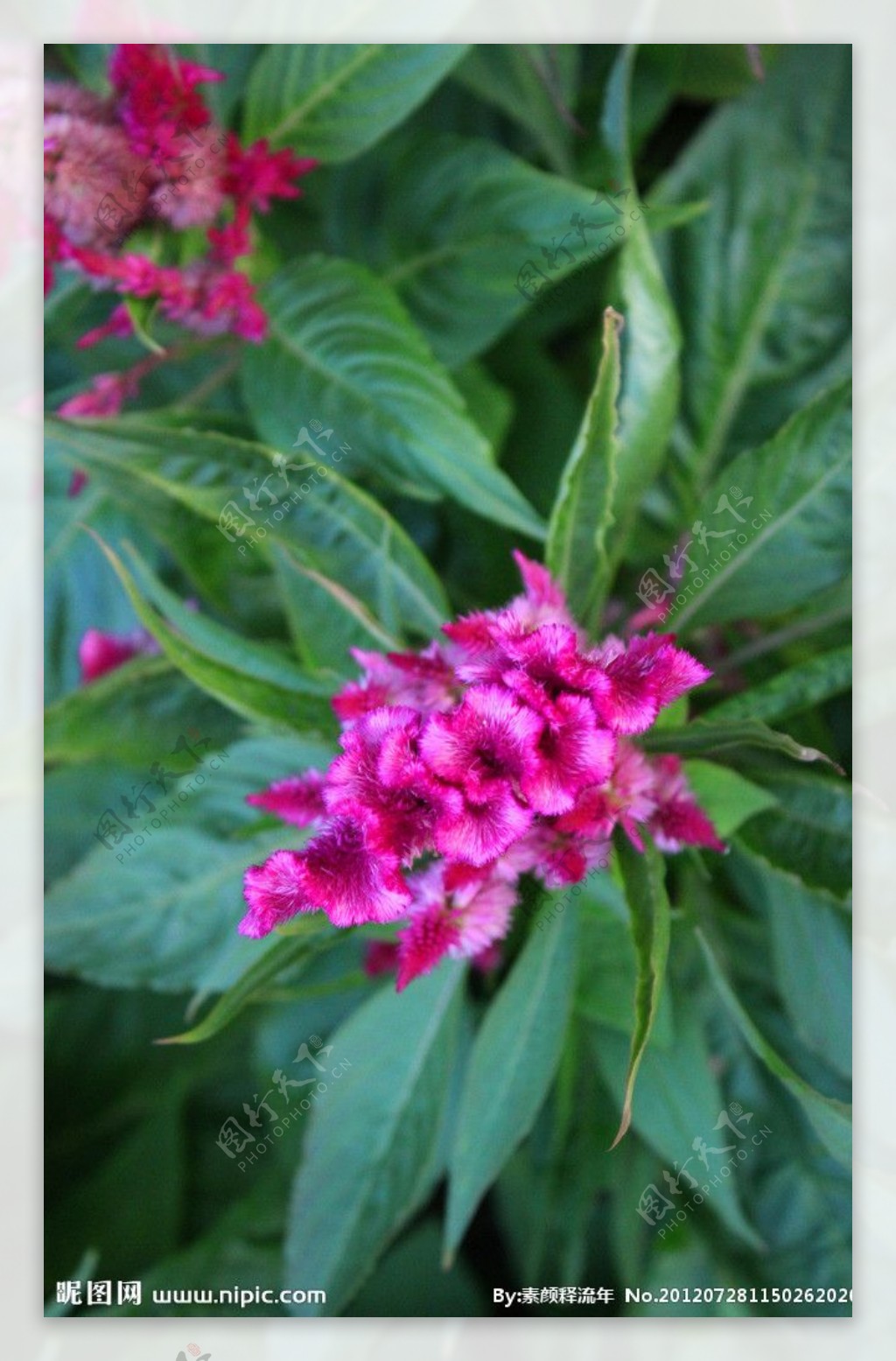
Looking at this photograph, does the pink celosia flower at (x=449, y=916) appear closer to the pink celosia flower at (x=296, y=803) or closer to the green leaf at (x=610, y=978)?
the pink celosia flower at (x=296, y=803)

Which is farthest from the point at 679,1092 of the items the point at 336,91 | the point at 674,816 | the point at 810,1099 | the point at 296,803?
the point at 336,91

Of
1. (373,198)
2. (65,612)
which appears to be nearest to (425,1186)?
(65,612)

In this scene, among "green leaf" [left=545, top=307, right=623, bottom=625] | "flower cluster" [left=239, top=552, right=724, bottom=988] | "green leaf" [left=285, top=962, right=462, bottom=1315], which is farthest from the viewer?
"green leaf" [left=285, top=962, right=462, bottom=1315]

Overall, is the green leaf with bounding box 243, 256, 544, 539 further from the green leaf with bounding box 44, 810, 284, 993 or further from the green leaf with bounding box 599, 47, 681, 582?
the green leaf with bounding box 44, 810, 284, 993

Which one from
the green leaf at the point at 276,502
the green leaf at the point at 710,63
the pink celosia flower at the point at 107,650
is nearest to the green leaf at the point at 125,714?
the pink celosia flower at the point at 107,650

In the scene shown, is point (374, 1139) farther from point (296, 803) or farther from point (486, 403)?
point (486, 403)

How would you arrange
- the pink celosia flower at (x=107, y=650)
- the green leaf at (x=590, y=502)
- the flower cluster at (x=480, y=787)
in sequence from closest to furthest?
the flower cluster at (x=480, y=787)
the green leaf at (x=590, y=502)
the pink celosia flower at (x=107, y=650)

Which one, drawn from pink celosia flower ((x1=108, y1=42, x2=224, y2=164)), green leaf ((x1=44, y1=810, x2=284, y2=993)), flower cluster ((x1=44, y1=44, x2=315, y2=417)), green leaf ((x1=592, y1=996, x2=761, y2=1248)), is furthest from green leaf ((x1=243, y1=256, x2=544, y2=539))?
green leaf ((x1=592, y1=996, x2=761, y2=1248))
